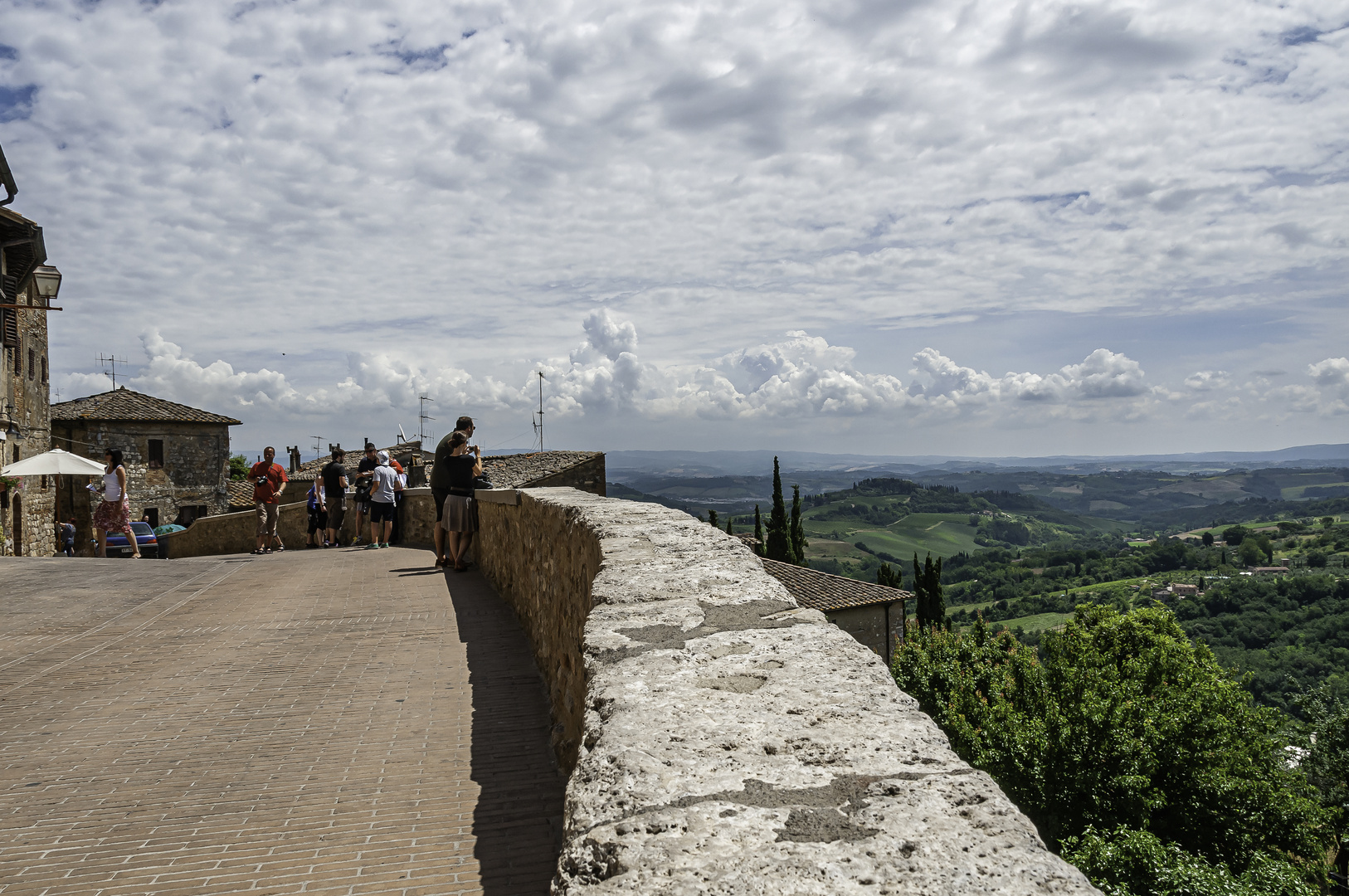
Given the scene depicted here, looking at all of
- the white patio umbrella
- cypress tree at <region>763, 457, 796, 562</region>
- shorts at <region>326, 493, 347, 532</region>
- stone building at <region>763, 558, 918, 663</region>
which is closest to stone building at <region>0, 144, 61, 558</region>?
the white patio umbrella

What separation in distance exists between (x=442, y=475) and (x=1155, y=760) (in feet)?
51.6

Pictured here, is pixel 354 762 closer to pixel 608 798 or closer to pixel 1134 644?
pixel 608 798

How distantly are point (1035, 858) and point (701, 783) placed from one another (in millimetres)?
646

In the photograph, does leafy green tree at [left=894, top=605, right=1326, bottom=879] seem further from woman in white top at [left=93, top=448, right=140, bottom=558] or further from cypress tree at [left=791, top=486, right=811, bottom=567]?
cypress tree at [left=791, top=486, right=811, bottom=567]

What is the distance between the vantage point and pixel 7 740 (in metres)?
3.95

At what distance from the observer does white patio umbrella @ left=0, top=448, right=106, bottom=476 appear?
47.5 feet

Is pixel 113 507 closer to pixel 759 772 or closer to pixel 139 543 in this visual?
pixel 139 543

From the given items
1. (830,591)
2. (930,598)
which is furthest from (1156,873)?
(930,598)

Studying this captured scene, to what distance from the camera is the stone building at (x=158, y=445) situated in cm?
3631

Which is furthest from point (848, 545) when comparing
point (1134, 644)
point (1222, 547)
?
point (1134, 644)

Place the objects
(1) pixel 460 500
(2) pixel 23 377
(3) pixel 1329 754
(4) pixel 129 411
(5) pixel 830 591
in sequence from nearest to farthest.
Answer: (1) pixel 460 500 < (2) pixel 23 377 < (3) pixel 1329 754 < (5) pixel 830 591 < (4) pixel 129 411

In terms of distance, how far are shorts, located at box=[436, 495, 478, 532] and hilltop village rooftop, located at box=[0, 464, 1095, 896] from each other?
2569 millimetres

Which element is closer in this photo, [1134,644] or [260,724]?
[260,724]

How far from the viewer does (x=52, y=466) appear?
15.0 m
